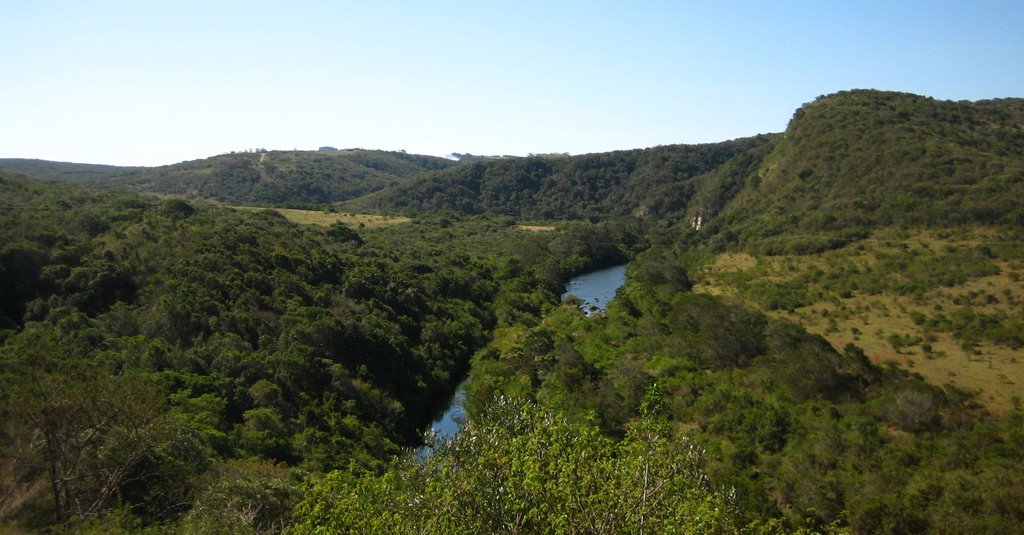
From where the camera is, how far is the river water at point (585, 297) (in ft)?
136

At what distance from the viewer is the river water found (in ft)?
136

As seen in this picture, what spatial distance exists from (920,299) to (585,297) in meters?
39.5

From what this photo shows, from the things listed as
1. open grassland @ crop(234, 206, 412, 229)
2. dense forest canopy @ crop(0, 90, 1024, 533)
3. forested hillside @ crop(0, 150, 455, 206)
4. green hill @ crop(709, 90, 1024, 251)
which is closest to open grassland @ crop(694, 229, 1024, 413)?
dense forest canopy @ crop(0, 90, 1024, 533)

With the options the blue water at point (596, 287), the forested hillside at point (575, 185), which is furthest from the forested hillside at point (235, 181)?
the blue water at point (596, 287)

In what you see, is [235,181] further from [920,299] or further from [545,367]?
[920,299]

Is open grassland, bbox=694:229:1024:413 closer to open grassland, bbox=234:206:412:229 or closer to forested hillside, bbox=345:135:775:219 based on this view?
open grassland, bbox=234:206:412:229

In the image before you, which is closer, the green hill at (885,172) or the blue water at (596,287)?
the green hill at (885,172)

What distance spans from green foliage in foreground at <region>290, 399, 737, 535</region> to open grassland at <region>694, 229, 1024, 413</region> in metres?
30.4

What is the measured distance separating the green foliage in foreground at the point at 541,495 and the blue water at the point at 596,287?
54.1m

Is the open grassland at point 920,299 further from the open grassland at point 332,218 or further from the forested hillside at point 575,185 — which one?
the forested hillside at point 575,185

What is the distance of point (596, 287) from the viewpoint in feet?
296

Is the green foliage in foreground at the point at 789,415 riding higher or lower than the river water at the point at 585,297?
higher

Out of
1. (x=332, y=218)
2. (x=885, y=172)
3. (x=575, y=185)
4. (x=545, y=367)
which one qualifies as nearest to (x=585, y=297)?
(x=545, y=367)

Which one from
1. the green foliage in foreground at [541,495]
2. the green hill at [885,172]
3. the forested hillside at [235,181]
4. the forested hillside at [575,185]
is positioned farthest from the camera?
the forested hillside at [575,185]
